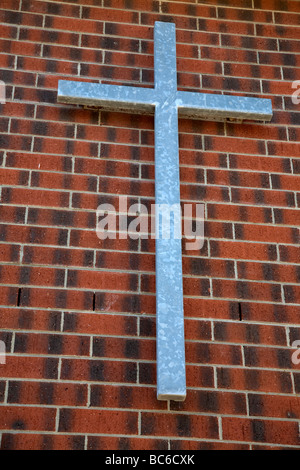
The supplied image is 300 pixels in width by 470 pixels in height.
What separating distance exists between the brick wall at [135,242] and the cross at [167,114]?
0.43 ft

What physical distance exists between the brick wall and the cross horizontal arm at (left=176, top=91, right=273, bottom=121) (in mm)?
115

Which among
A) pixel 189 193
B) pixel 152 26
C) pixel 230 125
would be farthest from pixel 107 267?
pixel 152 26

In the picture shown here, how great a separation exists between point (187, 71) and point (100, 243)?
3.05 feet

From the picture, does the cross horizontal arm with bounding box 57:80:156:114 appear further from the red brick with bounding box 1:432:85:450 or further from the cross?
the red brick with bounding box 1:432:85:450

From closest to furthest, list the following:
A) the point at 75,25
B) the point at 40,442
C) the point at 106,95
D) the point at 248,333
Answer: the point at 40,442, the point at 248,333, the point at 106,95, the point at 75,25

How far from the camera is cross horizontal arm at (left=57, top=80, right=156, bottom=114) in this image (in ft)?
8.59

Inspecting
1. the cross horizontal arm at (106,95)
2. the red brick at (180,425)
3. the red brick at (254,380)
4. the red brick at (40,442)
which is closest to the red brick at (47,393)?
the red brick at (40,442)

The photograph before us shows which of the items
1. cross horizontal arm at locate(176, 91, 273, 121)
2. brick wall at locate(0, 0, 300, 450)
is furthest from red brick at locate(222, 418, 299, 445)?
cross horizontal arm at locate(176, 91, 273, 121)

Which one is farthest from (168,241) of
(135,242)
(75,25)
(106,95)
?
(75,25)

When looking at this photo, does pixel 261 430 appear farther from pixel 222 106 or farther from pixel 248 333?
pixel 222 106

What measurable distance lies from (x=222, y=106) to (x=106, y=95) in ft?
1.56

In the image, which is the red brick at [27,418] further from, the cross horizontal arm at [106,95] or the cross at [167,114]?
the cross horizontal arm at [106,95]

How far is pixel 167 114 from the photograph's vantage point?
2635 millimetres

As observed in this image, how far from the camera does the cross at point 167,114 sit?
2.27 metres
